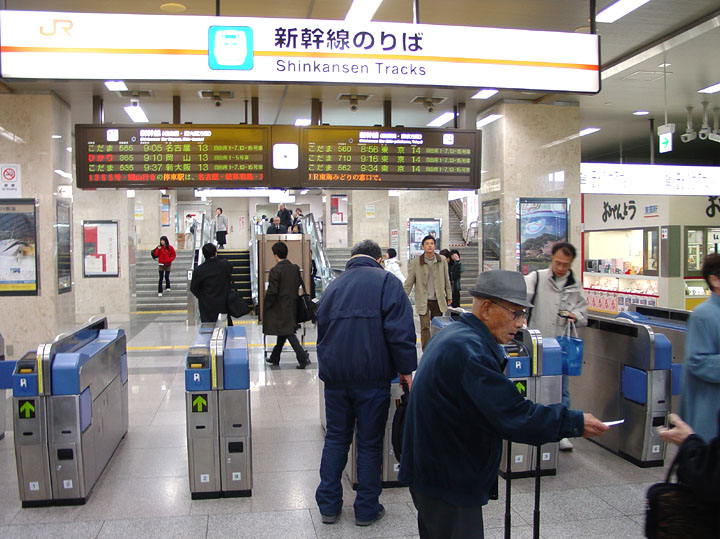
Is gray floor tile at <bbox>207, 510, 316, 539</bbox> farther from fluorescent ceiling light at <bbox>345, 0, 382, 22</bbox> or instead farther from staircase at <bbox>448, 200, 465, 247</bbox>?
staircase at <bbox>448, 200, 465, 247</bbox>

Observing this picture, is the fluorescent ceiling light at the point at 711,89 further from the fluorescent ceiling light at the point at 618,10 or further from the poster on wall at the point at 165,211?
the poster on wall at the point at 165,211

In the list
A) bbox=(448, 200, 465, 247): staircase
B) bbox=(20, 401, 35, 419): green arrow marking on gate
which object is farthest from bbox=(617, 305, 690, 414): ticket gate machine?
bbox=(448, 200, 465, 247): staircase

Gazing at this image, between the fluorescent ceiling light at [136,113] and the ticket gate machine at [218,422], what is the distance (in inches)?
225

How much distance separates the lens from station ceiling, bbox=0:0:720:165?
19.0 feet

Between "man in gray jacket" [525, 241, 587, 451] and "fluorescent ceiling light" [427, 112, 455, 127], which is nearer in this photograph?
"man in gray jacket" [525, 241, 587, 451]

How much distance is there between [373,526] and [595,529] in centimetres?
133

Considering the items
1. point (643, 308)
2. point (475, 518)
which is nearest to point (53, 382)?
point (475, 518)

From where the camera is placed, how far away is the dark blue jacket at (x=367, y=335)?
358cm

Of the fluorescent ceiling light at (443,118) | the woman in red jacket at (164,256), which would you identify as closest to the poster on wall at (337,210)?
the woman in red jacket at (164,256)

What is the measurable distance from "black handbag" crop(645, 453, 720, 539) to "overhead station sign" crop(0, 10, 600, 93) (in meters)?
2.86

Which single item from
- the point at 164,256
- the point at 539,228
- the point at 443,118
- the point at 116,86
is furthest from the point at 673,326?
the point at 164,256

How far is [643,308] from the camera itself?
652 cm

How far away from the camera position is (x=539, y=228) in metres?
8.53

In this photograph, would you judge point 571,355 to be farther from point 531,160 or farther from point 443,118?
point 443,118
